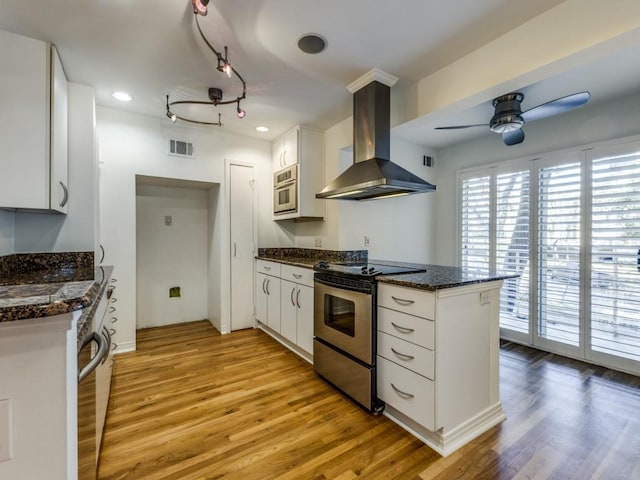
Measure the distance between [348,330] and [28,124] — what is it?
2.48 m

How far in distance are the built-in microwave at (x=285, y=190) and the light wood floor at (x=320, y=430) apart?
1791mm

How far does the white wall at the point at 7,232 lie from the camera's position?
2.05m

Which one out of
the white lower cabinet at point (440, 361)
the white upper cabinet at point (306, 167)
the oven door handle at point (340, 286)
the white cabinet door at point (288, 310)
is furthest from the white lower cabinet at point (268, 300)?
Result: the white lower cabinet at point (440, 361)

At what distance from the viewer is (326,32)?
74.3 inches

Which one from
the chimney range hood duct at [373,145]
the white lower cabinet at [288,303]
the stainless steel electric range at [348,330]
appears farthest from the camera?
the white lower cabinet at [288,303]

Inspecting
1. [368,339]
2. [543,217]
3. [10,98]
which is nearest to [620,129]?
[543,217]

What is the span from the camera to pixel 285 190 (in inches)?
144

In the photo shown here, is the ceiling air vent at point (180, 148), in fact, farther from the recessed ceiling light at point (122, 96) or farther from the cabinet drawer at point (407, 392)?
the cabinet drawer at point (407, 392)

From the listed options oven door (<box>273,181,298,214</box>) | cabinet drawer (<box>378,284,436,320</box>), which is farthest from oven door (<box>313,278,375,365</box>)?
oven door (<box>273,181,298,214</box>)

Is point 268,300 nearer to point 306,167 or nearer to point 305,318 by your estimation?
point 305,318

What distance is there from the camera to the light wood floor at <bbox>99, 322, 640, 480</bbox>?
1.58 metres

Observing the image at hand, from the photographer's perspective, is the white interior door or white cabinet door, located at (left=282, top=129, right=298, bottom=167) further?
the white interior door

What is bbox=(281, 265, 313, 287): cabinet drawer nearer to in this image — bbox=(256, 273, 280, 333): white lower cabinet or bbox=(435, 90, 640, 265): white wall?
bbox=(256, 273, 280, 333): white lower cabinet

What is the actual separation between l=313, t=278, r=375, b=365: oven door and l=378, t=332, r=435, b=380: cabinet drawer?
89mm
